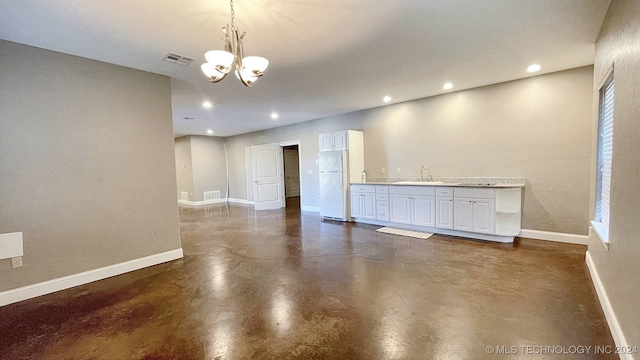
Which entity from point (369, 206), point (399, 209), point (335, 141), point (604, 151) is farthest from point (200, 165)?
point (604, 151)

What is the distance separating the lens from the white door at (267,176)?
8336 millimetres

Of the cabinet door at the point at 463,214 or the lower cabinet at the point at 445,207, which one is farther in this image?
the cabinet door at the point at 463,214

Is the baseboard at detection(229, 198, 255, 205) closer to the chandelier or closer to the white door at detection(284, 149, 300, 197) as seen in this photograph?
the white door at detection(284, 149, 300, 197)

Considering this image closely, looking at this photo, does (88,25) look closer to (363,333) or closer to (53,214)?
(53,214)

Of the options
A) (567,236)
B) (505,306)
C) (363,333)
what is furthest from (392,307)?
(567,236)

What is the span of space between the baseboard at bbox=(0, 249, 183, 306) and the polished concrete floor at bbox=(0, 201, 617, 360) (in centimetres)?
12

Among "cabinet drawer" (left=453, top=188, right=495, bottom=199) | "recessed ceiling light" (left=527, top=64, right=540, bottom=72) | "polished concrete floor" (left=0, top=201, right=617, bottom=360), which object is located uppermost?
"recessed ceiling light" (left=527, top=64, right=540, bottom=72)

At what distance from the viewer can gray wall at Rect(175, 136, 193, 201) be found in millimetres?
9792

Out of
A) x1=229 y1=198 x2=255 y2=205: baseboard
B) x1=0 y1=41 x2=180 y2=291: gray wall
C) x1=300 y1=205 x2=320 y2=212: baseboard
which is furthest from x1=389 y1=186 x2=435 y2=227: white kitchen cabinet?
x1=229 y1=198 x2=255 y2=205: baseboard

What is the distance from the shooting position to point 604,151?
9.28 feet

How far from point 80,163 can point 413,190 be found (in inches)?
194

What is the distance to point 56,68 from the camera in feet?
9.84

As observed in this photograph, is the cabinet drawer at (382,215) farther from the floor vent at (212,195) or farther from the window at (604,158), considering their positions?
the floor vent at (212,195)

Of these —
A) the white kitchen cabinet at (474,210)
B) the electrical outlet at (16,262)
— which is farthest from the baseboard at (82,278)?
the white kitchen cabinet at (474,210)
